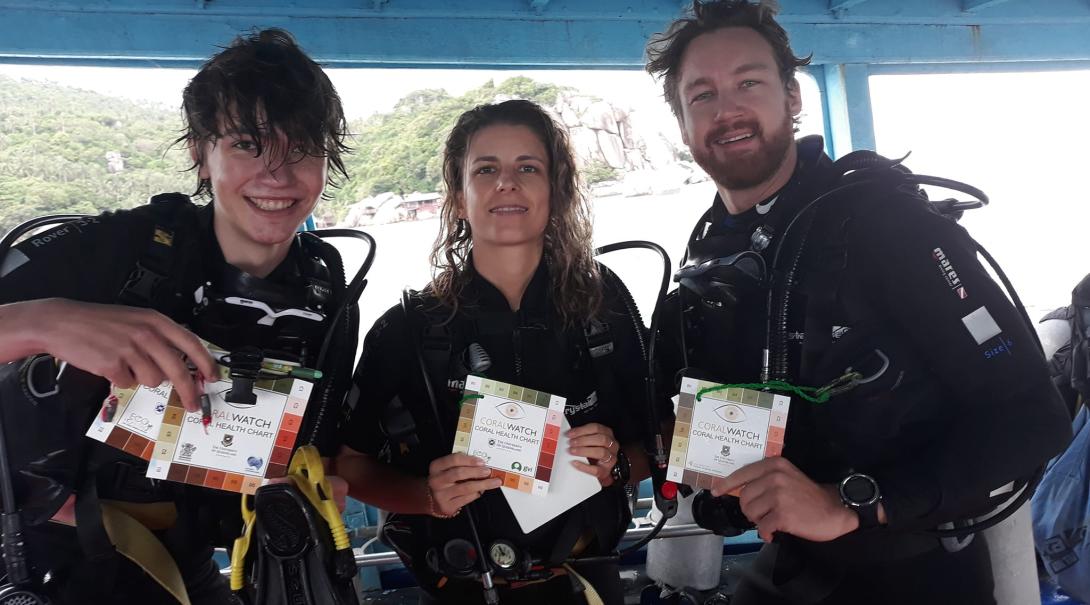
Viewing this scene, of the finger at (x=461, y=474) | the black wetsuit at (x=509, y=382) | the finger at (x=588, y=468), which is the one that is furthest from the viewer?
the black wetsuit at (x=509, y=382)

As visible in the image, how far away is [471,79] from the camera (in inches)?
139

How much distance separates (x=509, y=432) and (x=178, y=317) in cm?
A: 91

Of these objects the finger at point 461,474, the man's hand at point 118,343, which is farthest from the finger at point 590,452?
the man's hand at point 118,343

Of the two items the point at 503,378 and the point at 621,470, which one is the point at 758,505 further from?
the point at 503,378

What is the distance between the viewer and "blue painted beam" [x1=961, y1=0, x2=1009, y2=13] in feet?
13.0

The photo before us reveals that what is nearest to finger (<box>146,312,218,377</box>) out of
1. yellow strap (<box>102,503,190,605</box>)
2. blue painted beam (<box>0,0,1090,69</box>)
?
yellow strap (<box>102,503,190,605</box>)

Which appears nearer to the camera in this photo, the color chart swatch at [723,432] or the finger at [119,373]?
the finger at [119,373]

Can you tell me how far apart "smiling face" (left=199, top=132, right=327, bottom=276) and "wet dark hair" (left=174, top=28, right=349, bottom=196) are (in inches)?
0.9

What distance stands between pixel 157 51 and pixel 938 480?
3501 mm

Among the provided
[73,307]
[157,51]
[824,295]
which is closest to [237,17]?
[157,51]

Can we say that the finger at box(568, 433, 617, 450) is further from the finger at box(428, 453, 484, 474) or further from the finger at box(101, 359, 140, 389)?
the finger at box(101, 359, 140, 389)

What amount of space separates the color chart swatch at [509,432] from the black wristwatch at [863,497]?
0.71m

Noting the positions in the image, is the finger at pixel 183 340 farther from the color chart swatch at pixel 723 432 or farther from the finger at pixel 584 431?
the color chart swatch at pixel 723 432

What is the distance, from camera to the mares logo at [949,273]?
155 cm
